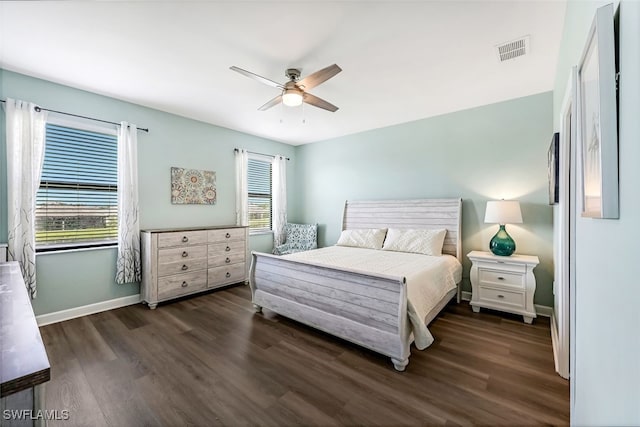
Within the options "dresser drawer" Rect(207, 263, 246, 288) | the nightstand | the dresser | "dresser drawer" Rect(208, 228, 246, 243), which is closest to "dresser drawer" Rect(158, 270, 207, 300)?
the dresser

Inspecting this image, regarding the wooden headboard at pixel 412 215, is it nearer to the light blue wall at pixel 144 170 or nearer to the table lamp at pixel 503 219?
the table lamp at pixel 503 219

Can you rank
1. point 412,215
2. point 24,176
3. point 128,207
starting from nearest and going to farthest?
point 24,176 < point 128,207 < point 412,215

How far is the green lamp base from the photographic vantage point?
3.07 m

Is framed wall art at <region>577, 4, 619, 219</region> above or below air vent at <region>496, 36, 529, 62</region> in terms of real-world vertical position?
below

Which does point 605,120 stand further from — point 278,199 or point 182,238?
point 278,199

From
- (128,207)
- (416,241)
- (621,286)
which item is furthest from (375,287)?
(128,207)

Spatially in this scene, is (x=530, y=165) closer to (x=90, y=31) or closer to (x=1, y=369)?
(x=1, y=369)

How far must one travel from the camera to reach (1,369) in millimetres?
741

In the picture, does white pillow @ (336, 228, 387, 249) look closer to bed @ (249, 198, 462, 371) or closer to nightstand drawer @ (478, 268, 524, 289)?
bed @ (249, 198, 462, 371)

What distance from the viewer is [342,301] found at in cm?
239

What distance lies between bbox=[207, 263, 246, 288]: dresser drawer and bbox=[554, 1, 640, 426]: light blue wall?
3.86 meters

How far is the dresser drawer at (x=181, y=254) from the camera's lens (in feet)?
11.1

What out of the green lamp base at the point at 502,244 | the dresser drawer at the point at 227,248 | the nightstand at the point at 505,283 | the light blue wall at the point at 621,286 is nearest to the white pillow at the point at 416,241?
the nightstand at the point at 505,283

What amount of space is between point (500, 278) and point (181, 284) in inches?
156
